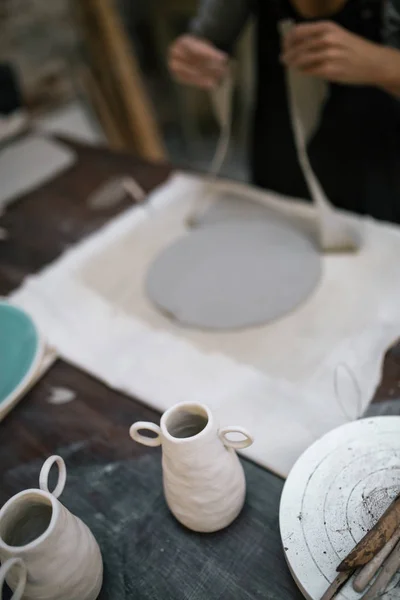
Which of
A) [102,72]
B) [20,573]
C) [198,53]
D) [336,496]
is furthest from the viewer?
[102,72]

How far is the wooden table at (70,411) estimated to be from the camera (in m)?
0.64

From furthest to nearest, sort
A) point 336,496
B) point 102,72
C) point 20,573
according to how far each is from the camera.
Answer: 1. point 102,72
2. point 336,496
3. point 20,573

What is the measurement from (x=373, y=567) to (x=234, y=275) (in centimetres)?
58

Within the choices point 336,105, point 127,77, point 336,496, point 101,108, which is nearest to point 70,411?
point 336,496

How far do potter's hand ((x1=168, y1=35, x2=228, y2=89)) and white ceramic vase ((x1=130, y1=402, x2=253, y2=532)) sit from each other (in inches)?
32.3

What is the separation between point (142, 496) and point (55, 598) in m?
0.19

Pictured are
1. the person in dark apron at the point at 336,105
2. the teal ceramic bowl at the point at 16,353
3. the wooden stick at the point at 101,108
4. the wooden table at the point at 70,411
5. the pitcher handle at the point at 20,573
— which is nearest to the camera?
the pitcher handle at the point at 20,573

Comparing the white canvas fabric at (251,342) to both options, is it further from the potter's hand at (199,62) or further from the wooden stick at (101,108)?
the wooden stick at (101,108)

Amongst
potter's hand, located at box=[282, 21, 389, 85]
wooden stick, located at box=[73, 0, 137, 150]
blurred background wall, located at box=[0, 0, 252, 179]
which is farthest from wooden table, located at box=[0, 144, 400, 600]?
wooden stick, located at box=[73, 0, 137, 150]

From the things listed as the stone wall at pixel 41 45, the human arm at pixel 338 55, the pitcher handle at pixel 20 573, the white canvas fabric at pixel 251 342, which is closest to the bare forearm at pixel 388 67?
the human arm at pixel 338 55

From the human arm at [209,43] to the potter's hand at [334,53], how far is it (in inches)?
9.4

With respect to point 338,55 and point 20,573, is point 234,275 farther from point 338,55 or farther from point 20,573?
point 20,573

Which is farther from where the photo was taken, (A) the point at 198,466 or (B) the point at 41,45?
(B) the point at 41,45

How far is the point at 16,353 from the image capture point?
86 centimetres
